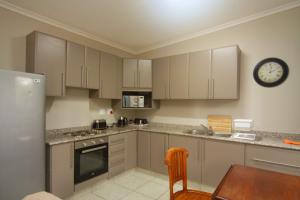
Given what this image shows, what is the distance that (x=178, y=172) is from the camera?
173cm

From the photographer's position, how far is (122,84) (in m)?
3.50

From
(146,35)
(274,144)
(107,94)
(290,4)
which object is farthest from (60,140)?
(290,4)

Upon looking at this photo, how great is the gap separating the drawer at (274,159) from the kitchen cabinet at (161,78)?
5.41ft

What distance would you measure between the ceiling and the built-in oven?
6.24ft

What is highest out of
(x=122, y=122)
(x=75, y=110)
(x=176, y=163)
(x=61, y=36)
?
(x=61, y=36)

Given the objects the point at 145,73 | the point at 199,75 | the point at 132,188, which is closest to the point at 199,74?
the point at 199,75

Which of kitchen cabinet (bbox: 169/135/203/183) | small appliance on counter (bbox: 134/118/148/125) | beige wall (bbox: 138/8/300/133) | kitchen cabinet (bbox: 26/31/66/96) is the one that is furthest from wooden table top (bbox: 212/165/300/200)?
small appliance on counter (bbox: 134/118/148/125)

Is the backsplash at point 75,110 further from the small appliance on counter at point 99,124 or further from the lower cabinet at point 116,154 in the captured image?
the lower cabinet at point 116,154

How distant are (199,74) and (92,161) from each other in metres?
2.26

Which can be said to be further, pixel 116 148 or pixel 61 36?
pixel 116 148

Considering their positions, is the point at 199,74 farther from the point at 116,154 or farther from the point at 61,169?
the point at 61,169

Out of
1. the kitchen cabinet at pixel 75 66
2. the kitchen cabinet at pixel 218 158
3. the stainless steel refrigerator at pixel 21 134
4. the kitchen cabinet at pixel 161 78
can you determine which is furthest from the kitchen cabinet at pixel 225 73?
the stainless steel refrigerator at pixel 21 134

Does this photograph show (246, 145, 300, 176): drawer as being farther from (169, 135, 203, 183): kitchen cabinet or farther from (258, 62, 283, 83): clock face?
(258, 62, 283, 83): clock face

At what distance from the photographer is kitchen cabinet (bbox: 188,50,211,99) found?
2.79m
